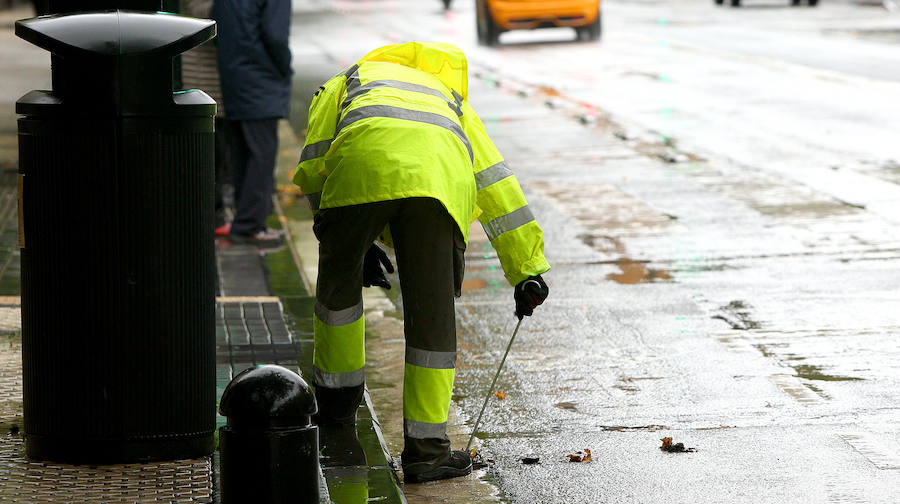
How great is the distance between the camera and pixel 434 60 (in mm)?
5156

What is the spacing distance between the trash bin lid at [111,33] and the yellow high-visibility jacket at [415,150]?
59 cm

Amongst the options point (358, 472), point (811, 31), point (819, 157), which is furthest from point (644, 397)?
point (811, 31)

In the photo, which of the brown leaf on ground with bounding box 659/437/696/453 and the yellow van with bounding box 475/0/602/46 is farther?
the yellow van with bounding box 475/0/602/46

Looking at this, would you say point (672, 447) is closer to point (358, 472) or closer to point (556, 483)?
point (556, 483)

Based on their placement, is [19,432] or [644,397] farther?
[644,397]

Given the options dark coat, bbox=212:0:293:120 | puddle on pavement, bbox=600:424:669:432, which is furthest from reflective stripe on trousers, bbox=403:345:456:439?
dark coat, bbox=212:0:293:120

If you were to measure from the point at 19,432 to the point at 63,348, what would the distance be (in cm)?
68

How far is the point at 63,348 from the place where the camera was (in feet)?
15.7

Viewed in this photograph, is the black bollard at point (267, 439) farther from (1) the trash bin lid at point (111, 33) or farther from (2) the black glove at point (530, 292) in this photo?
(1) the trash bin lid at point (111, 33)

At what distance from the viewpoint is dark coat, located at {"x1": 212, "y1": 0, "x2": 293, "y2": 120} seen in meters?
9.04

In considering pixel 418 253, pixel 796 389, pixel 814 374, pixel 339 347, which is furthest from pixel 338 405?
pixel 814 374

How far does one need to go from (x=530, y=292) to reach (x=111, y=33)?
5.51ft

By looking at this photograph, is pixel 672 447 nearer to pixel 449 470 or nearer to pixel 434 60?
pixel 449 470

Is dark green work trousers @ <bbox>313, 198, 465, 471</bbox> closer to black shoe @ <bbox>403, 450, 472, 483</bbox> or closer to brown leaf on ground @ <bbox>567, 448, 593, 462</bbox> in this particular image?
black shoe @ <bbox>403, 450, 472, 483</bbox>
